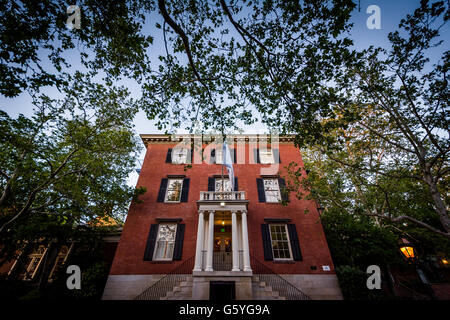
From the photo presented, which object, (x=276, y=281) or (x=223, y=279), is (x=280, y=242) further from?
(x=223, y=279)

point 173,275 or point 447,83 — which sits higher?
point 447,83

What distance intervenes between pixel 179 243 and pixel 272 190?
286 inches

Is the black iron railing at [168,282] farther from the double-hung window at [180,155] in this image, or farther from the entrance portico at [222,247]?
the double-hung window at [180,155]

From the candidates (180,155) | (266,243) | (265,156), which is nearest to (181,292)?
(266,243)

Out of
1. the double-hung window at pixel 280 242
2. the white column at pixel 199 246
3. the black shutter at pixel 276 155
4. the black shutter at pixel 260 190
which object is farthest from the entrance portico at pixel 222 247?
the black shutter at pixel 276 155

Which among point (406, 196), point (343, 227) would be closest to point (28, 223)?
point (343, 227)

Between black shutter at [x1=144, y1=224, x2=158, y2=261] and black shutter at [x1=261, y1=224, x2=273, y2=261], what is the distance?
22.3ft

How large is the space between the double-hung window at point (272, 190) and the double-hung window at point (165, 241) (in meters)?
6.77

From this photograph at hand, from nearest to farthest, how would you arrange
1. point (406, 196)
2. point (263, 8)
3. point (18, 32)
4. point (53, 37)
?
1. point (18, 32)
2. point (53, 37)
3. point (263, 8)
4. point (406, 196)

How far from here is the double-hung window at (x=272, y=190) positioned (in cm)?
1293

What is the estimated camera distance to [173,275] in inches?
392

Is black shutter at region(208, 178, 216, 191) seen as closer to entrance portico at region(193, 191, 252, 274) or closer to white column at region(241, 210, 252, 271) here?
entrance portico at region(193, 191, 252, 274)

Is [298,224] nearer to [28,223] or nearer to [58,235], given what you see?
[58,235]

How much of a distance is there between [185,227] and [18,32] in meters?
10.8
